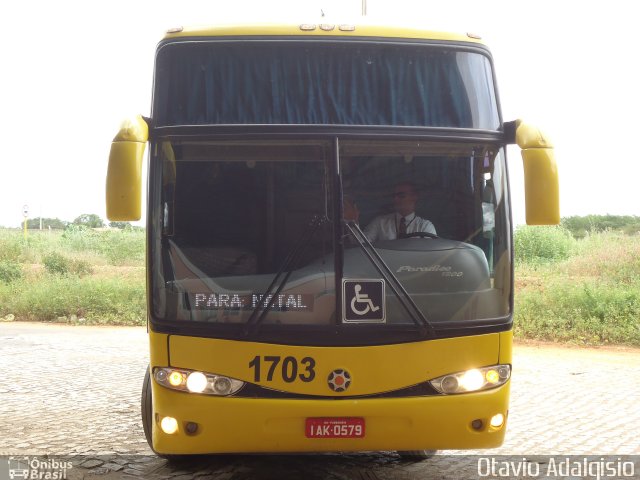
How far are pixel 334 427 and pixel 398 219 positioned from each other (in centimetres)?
130

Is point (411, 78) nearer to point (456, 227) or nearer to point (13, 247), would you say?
point (456, 227)

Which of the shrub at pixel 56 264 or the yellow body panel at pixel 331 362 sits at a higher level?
the yellow body panel at pixel 331 362

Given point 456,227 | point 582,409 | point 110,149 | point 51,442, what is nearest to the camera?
point 110,149

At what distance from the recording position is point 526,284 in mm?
22812

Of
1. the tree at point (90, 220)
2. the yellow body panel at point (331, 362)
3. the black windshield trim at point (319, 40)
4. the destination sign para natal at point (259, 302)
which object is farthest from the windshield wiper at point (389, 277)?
the tree at point (90, 220)

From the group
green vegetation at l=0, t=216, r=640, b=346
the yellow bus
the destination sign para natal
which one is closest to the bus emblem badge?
the yellow bus

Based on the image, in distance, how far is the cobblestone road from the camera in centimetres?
629

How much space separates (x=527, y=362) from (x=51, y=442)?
26.9ft

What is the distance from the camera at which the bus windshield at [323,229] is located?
16.8 ft

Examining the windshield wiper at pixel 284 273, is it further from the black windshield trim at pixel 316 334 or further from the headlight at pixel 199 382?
the headlight at pixel 199 382

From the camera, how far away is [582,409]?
9281mm

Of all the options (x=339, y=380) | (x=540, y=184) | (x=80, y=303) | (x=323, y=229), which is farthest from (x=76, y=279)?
(x=540, y=184)

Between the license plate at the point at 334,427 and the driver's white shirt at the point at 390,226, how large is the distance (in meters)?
1.07

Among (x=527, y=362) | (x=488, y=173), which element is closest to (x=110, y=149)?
(x=488, y=173)
